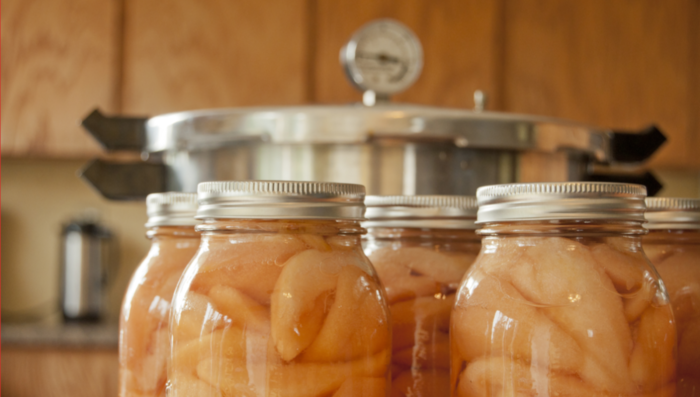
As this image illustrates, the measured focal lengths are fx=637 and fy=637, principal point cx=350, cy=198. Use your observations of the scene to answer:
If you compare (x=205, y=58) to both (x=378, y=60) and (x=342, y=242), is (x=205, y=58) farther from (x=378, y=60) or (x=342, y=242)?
(x=342, y=242)

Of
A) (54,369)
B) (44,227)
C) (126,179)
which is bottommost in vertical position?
(54,369)

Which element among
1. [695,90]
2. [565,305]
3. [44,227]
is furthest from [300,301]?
[44,227]

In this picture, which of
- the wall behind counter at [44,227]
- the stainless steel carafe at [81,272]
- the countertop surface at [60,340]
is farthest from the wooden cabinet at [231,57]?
the countertop surface at [60,340]

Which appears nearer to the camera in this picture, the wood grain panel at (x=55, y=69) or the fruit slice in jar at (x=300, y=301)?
the fruit slice in jar at (x=300, y=301)

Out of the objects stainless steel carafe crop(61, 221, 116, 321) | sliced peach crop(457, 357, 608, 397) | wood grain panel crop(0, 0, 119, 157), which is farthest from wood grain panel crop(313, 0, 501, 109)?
sliced peach crop(457, 357, 608, 397)

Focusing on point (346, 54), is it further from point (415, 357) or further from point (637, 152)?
point (415, 357)

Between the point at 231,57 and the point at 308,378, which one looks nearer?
the point at 308,378

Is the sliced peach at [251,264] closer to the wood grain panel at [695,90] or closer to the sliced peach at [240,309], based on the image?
the sliced peach at [240,309]
